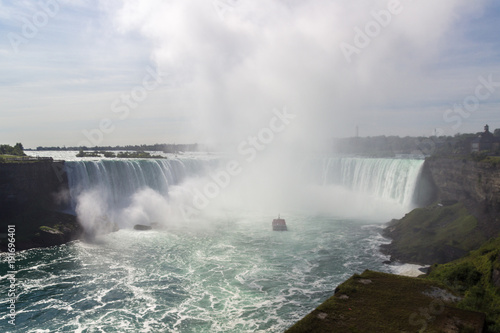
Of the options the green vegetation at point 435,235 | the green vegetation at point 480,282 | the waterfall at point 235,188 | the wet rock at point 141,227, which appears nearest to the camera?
the green vegetation at point 480,282

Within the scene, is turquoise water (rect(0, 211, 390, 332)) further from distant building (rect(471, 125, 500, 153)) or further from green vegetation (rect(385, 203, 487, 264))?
distant building (rect(471, 125, 500, 153))

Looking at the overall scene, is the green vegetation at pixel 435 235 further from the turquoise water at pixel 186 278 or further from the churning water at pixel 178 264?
the churning water at pixel 178 264

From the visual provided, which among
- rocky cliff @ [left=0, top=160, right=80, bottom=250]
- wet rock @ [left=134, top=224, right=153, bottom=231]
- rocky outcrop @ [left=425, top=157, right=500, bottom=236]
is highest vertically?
rocky outcrop @ [left=425, top=157, right=500, bottom=236]

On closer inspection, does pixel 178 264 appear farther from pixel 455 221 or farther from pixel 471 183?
pixel 471 183

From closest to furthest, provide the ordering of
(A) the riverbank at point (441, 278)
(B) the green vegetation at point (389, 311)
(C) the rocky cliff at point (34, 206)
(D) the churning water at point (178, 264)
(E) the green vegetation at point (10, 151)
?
(B) the green vegetation at point (389, 311) → (A) the riverbank at point (441, 278) → (D) the churning water at point (178, 264) → (C) the rocky cliff at point (34, 206) → (E) the green vegetation at point (10, 151)

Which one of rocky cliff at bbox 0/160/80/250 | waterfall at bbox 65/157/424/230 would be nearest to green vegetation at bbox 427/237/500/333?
waterfall at bbox 65/157/424/230

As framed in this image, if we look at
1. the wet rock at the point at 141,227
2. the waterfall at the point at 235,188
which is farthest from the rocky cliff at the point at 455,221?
the wet rock at the point at 141,227

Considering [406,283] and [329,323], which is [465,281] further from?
[329,323]
